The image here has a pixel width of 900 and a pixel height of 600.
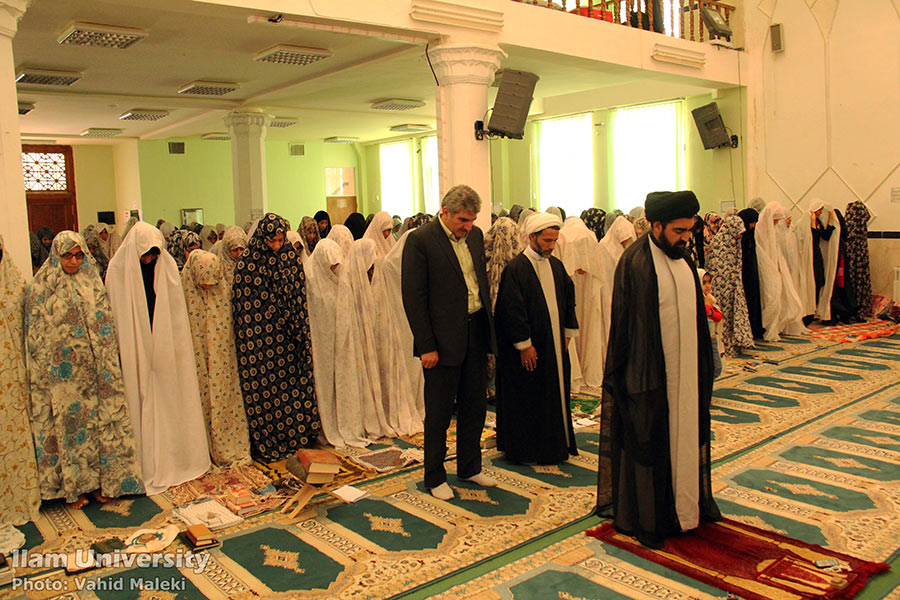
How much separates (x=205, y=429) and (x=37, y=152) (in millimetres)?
13423

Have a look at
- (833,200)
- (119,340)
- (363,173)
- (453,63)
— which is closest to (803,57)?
(833,200)

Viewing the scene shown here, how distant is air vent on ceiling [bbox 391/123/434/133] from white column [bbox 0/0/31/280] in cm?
1072

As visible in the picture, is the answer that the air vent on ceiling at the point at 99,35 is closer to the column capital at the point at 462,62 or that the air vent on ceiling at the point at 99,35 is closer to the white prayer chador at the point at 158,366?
the column capital at the point at 462,62

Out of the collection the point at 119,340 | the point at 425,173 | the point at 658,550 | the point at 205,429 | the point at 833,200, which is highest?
the point at 425,173

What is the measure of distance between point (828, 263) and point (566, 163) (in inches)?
219

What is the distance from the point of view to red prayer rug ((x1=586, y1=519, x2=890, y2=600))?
271cm

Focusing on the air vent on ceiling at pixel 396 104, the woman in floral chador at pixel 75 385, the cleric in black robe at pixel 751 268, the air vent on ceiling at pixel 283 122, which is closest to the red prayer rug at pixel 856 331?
the cleric in black robe at pixel 751 268

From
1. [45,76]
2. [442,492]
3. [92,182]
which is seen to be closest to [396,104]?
[45,76]

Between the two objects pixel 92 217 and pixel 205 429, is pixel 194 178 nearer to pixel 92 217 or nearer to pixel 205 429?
pixel 92 217

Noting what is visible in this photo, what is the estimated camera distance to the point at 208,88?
10000mm

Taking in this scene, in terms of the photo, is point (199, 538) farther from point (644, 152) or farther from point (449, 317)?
point (644, 152)

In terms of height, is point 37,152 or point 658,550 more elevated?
point 37,152

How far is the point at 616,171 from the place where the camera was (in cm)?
1241

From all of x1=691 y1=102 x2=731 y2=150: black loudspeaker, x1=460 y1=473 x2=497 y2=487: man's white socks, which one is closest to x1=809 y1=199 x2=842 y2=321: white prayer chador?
x1=691 y1=102 x2=731 y2=150: black loudspeaker
